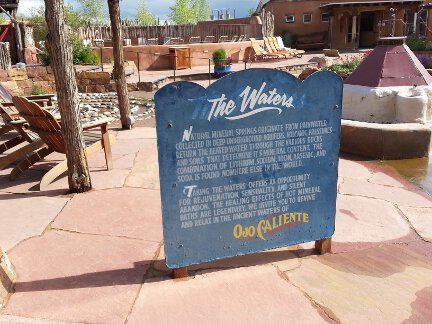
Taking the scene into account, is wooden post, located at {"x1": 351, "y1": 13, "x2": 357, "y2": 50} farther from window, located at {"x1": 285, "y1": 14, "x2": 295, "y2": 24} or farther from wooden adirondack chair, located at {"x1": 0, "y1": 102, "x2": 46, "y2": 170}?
wooden adirondack chair, located at {"x1": 0, "y1": 102, "x2": 46, "y2": 170}

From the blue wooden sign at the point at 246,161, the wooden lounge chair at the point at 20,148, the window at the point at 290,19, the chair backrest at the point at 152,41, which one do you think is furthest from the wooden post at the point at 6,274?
the window at the point at 290,19

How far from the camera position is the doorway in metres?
28.1

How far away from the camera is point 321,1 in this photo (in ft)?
88.8

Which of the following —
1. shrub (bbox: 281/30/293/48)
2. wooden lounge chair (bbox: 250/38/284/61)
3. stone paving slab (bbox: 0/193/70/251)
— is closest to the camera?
stone paving slab (bbox: 0/193/70/251)

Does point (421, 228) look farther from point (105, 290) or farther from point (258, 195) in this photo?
point (105, 290)

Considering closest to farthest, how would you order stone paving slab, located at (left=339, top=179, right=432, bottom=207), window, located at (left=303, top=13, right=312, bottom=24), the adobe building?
stone paving slab, located at (left=339, top=179, right=432, bottom=207), the adobe building, window, located at (left=303, top=13, right=312, bottom=24)

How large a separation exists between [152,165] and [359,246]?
289 centimetres

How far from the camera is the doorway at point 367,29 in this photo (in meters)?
28.1

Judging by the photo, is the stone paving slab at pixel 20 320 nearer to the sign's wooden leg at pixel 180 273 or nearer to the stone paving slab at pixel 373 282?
the sign's wooden leg at pixel 180 273

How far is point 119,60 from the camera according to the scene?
7246 mm

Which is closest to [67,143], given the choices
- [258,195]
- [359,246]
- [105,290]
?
[105,290]

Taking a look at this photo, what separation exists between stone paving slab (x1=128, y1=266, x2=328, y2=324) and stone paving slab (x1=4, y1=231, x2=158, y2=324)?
15cm

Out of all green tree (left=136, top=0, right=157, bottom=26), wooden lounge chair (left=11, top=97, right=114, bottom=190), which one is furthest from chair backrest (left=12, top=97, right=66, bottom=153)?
green tree (left=136, top=0, right=157, bottom=26)

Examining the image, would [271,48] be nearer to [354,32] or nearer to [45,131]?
[354,32]
